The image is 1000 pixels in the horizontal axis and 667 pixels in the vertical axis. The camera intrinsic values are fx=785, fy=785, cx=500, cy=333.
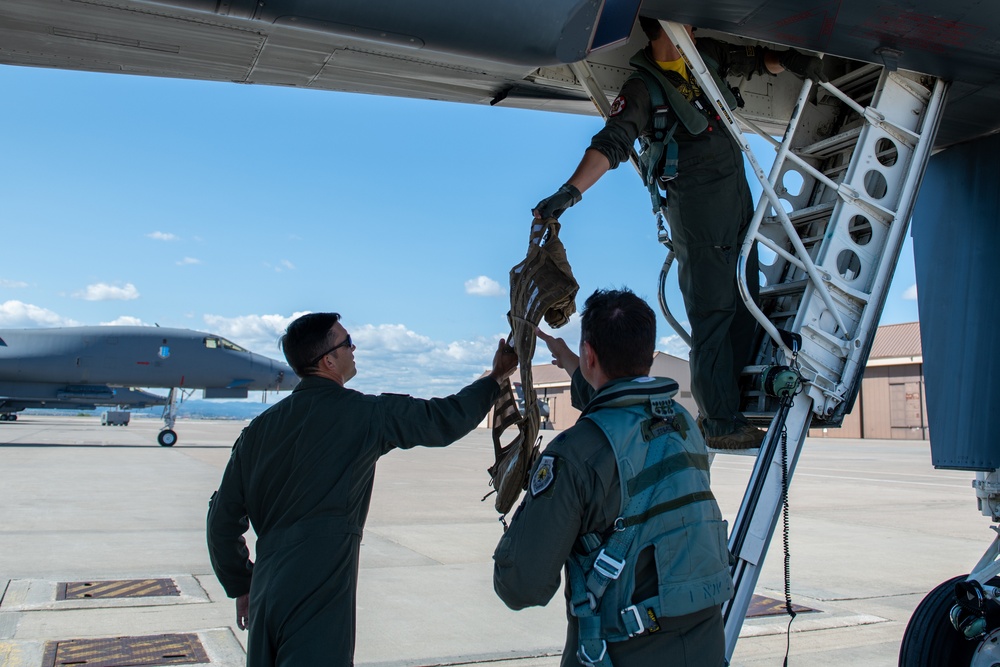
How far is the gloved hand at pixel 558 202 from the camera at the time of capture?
8.43ft

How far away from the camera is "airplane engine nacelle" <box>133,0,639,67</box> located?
1.85 meters

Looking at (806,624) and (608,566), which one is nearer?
(608,566)

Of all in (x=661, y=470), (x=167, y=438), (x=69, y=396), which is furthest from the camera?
(x=69, y=396)

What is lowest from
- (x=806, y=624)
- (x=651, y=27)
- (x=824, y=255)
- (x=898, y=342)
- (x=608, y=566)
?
(x=806, y=624)

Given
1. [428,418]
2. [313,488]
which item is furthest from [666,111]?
[313,488]

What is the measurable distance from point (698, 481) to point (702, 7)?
1.81 meters

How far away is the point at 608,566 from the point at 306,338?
1.36m

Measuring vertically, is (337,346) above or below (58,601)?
above

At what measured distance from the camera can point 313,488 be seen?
95.0 inches

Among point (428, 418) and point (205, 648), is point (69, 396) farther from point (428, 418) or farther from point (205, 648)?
point (428, 418)

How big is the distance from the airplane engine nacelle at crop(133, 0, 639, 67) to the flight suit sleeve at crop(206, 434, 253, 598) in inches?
54.5

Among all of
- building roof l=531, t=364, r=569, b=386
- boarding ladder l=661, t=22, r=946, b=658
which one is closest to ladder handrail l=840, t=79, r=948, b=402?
boarding ladder l=661, t=22, r=946, b=658

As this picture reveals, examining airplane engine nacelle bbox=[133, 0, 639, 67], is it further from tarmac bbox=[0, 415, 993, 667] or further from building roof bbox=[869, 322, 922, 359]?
building roof bbox=[869, 322, 922, 359]

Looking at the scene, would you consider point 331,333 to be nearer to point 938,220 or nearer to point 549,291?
point 549,291
